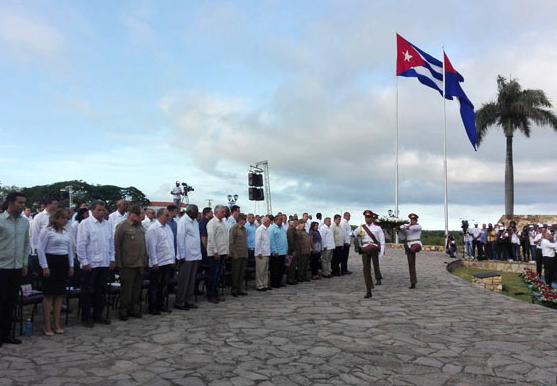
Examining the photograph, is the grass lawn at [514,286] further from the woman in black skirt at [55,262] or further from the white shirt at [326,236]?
the woman in black skirt at [55,262]

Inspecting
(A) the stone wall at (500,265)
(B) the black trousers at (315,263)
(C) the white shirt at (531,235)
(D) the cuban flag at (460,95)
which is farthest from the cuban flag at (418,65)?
(B) the black trousers at (315,263)

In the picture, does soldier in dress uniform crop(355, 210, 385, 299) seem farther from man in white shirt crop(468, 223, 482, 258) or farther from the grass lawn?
man in white shirt crop(468, 223, 482, 258)

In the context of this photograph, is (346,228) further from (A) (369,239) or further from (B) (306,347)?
(B) (306,347)

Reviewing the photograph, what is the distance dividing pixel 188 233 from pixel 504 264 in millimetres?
16957

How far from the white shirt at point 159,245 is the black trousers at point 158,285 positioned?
133 mm

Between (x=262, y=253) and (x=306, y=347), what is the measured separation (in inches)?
228

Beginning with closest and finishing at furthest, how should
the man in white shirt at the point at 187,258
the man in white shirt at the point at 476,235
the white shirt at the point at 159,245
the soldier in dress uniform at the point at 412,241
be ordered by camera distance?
the white shirt at the point at 159,245 < the man in white shirt at the point at 187,258 < the soldier in dress uniform at the point at 412,241 < the man in white shirt at the point at 476,235

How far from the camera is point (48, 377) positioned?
5.23m

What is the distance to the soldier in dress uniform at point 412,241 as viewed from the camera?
12.8 metres

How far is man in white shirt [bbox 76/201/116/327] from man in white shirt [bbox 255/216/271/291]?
4633mm

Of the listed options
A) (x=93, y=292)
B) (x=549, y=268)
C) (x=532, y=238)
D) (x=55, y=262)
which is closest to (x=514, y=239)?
(x=532, y=238)

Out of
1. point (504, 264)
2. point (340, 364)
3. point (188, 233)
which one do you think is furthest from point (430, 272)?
point (340, 364)

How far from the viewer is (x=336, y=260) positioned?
1638 cm

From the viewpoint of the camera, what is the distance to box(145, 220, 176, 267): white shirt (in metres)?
8.96
